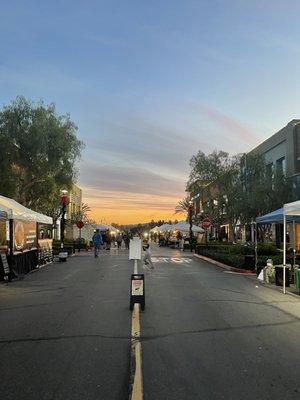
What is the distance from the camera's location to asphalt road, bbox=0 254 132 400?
603 centimetres

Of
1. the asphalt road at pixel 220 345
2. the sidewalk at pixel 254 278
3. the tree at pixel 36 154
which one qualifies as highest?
the tree at pixel 36 154

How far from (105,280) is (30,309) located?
6.67 metres

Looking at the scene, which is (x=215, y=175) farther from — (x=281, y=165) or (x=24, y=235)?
(x=24, y=235)

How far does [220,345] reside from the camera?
833 centimetres

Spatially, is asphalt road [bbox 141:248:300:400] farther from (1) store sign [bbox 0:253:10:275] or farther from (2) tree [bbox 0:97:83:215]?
(2) tree [bbox 0:97:83:215]

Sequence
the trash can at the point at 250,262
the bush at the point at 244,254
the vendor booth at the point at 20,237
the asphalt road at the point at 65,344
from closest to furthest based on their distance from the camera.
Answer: the asphalt road at the point at 65,344 < the vendor booth at the point at 20,237 < the trash can at the point at 250,262 < the bush at the point at 244,254

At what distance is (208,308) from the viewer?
40.7 feet

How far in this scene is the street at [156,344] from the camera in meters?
6.05

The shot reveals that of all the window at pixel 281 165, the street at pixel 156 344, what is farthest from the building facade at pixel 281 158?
the street at pixel 156 344

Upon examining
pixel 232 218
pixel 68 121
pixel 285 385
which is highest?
pixel 68 121

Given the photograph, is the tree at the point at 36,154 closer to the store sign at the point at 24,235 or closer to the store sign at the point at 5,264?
the store sign at the point at 24,235

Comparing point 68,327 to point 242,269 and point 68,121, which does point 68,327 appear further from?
point 68,121

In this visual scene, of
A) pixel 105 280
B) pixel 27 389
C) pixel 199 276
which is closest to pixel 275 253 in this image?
pixel 199 276

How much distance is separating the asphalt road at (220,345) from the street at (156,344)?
1 centimetres
